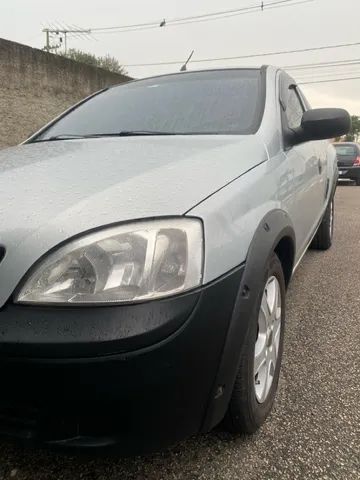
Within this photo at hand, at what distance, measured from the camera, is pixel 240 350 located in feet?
4.43

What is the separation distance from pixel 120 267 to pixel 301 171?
154 centimetres

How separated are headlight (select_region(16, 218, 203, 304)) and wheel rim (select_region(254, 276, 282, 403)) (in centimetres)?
53

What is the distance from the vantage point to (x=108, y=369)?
44.1 inches

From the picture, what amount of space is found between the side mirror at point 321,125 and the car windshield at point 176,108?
9.7 inches

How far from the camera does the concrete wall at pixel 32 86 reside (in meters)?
10.6

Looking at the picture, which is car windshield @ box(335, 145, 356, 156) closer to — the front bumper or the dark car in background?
the dark car in background

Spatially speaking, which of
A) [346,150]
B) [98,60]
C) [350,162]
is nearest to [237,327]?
[350,162]

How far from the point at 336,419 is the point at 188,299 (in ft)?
3.35

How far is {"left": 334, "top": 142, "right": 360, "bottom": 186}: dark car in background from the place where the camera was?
13.2 metres

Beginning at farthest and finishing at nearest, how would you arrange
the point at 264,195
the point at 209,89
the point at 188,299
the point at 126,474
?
the point at 209,89 < the point at 264,195 < the point at 126,474 < the point at 188,299

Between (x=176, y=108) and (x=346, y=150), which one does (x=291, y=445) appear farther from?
(x=346, y=150)

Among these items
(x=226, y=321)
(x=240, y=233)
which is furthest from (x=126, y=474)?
(x=240, y=233)

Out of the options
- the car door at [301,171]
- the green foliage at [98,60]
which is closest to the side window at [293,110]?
the car door at [301,171]

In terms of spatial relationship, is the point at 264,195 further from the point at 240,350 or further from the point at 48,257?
the point at 48,257
